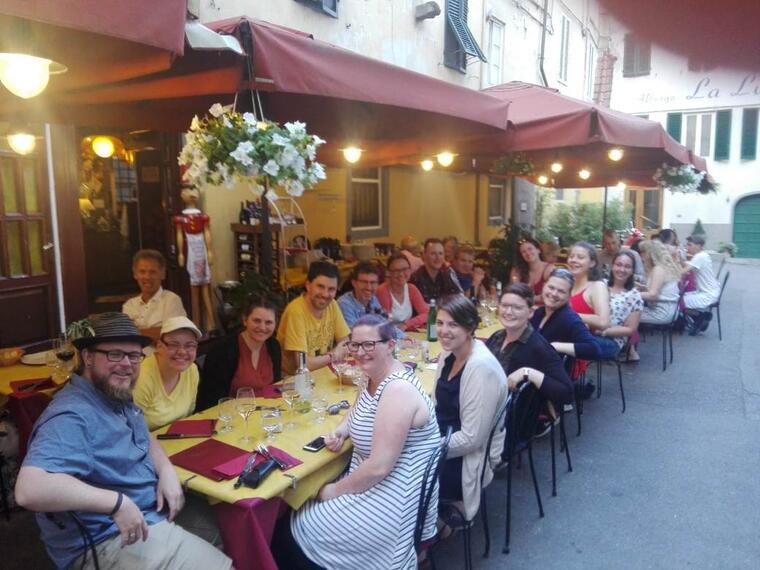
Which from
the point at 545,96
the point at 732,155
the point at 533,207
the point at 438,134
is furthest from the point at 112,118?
the point at 533,207

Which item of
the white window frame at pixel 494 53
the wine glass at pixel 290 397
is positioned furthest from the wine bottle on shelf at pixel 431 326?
the white window frame at pixel 494 53

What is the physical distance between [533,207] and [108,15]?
702 inches

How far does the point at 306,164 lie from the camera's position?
3.19 meters

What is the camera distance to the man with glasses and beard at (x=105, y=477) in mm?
2068

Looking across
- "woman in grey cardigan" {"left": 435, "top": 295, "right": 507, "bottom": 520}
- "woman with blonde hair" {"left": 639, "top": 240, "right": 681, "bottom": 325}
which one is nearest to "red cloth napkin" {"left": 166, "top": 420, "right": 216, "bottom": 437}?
"woman in grey cardigan" {"left": 435, "top": 295, "right": 507, "bottom": 520}

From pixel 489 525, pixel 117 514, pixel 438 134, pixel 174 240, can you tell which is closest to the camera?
pixel 117 514

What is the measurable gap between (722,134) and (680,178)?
8.63 metres

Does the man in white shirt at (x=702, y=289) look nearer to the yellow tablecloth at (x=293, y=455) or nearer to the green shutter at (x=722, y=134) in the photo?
the yellow tablecloth at (x=293, y=455)

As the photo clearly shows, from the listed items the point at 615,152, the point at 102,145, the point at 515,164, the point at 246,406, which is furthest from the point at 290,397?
the point at 102,145

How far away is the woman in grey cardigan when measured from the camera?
2854 millimetres

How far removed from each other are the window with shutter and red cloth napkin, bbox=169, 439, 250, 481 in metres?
2.18

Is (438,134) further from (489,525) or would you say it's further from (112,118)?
(489,525)

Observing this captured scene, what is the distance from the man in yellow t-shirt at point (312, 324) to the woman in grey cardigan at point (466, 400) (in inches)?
47.6

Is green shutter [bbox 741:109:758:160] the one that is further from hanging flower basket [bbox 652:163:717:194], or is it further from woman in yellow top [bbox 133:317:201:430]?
hanging flower basket [bbox 652:163:717:194]
